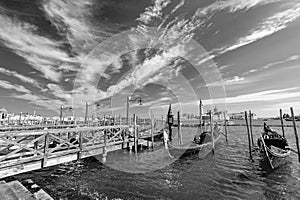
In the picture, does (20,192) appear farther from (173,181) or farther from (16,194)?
(173,181)

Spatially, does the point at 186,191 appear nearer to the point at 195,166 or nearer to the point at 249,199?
the point at 249,199

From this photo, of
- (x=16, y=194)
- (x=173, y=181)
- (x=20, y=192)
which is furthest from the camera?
(x=173, y=181)

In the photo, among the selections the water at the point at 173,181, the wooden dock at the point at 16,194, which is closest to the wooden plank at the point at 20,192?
the wooden dock at the point at 16,194

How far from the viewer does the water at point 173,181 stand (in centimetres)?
712

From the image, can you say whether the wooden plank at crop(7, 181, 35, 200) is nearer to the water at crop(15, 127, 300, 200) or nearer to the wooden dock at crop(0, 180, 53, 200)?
the wooden dock at crop(0, 180, 53, 200)

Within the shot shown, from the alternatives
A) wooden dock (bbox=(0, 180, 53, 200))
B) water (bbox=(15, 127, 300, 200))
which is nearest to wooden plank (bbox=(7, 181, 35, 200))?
wooden dock (bbox=(0, 180, 53, 200))

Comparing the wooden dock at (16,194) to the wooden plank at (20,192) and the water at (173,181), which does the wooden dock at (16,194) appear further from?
the water at (173,181)

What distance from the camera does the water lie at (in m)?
7.12

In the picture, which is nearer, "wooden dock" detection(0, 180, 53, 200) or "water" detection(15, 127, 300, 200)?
"wooden dock" detection(0, 180, 53, 200)

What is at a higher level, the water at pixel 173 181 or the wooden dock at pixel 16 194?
the wooden dock at pixel 16 194

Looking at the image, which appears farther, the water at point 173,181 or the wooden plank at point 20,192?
the water at point 173,181

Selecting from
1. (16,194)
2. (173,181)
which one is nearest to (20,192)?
(16,194)

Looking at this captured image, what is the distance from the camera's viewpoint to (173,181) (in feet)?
28.2

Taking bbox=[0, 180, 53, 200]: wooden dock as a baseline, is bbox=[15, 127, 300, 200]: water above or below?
below
